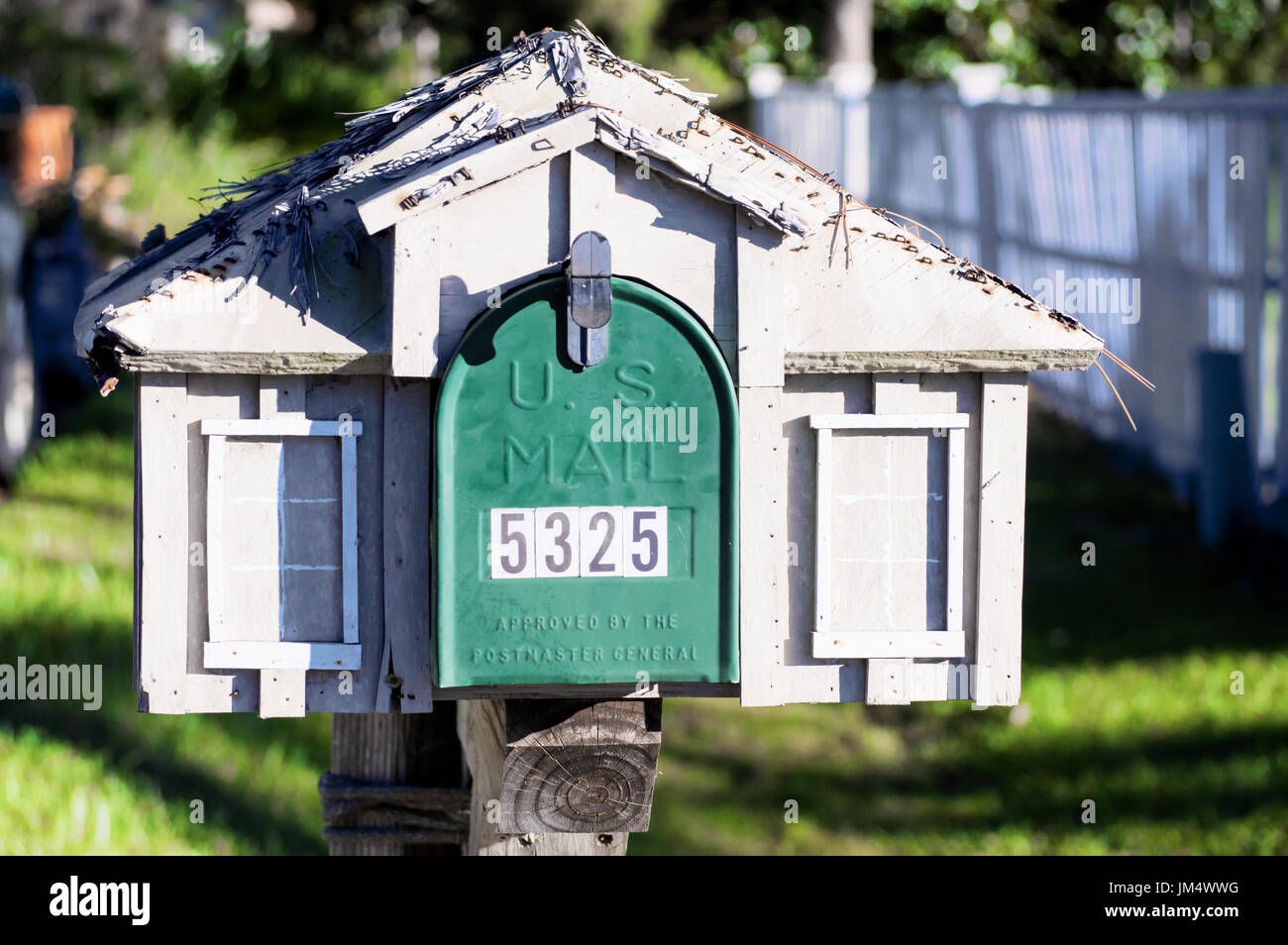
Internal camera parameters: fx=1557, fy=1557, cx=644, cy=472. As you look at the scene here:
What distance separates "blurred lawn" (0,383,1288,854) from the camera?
15.4ft

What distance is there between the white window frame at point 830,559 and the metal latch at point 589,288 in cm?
33

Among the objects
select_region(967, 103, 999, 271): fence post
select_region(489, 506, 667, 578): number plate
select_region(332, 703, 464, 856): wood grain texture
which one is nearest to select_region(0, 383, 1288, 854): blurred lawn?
select_region(332, 703, 464, 856): wood grain texture

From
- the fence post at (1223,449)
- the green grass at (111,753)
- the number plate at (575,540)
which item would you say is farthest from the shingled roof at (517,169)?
the fence post at (1223,449)

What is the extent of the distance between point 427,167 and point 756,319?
1.53 ft

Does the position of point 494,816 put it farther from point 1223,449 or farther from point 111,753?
point 1223,449

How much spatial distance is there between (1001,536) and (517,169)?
82 centimetres

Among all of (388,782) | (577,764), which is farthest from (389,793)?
(577,764)

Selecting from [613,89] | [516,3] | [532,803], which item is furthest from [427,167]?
[516,3]

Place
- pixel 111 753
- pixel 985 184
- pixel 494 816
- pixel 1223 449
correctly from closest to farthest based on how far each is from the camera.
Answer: pixel 494 816
pixel 111 753
pixel 1223 449
pixel 985 184

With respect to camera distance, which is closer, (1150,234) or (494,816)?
(494,816)

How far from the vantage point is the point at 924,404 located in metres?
2.11

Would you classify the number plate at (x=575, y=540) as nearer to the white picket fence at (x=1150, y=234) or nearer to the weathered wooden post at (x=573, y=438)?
the weathered wooden post at (x=573, y=438)

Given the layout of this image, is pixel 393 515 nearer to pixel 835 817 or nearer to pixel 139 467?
pixel 139 467

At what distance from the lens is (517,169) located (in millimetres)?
1941
